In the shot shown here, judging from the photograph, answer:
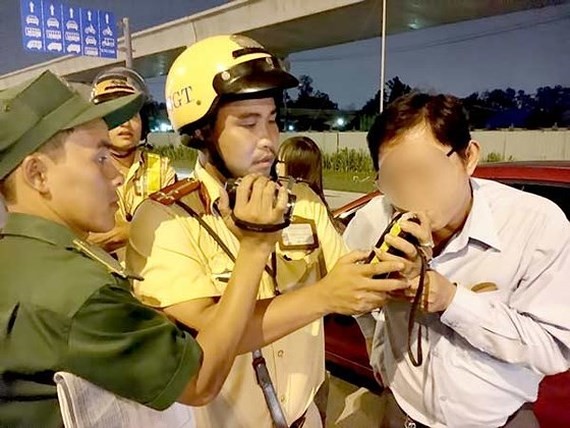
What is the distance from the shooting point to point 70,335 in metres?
0.83

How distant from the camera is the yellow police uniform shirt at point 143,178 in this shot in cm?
281

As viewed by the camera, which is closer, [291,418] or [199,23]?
[291,418]

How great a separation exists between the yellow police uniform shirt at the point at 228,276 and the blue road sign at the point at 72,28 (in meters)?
15.6

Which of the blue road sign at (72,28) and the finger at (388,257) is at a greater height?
the blue road sign at (72,28)

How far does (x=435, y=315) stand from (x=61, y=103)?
971mm

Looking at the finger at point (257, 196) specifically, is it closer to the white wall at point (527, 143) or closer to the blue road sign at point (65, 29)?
the white wall at point (527, 143)

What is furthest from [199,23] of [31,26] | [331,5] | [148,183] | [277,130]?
[277,130]

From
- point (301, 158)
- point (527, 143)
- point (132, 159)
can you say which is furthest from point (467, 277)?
point (527, 143)

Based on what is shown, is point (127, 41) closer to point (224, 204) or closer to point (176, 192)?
point (176, 192)

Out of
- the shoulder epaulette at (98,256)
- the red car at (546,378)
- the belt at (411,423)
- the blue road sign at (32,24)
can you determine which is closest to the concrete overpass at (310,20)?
the blue road sign at (32,24)

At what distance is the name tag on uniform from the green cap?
55 centimetres

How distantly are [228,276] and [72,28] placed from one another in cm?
1620

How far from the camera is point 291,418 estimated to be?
1366 mm

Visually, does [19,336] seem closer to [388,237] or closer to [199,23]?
[388,237]
